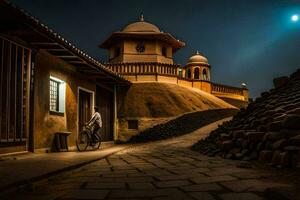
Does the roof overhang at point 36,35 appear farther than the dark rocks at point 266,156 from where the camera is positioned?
Yes

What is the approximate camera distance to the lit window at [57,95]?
13.2 m

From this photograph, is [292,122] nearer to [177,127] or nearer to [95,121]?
[95,121]

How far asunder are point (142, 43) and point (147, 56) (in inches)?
49.0

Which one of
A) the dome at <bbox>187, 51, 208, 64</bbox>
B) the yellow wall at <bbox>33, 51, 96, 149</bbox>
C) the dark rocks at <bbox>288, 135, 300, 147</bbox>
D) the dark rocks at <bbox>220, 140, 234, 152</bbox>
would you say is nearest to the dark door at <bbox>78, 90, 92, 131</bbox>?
the yellow wall at <bbox>33, 51, 96, 149</bbox>

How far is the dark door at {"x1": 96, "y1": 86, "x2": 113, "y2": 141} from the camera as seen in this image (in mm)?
19812

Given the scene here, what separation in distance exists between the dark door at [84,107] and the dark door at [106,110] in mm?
1569

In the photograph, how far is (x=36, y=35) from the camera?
10492 mm

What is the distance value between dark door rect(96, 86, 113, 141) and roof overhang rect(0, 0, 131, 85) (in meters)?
4.35

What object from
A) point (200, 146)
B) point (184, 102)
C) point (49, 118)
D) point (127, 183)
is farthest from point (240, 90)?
point (127, 183)

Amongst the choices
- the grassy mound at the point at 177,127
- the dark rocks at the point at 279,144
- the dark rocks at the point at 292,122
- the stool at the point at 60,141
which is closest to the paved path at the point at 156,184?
the dark rocks at the point at 279,144

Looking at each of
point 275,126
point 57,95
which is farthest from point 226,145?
point 57,95

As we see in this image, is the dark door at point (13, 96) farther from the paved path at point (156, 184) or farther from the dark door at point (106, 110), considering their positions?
the dark door at point (106, 110)

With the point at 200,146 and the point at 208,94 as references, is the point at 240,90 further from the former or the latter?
the point at 200,146

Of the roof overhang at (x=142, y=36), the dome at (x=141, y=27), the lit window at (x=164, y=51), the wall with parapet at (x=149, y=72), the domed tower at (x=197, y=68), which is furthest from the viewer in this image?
the domed tower at (x=197, y=68)
